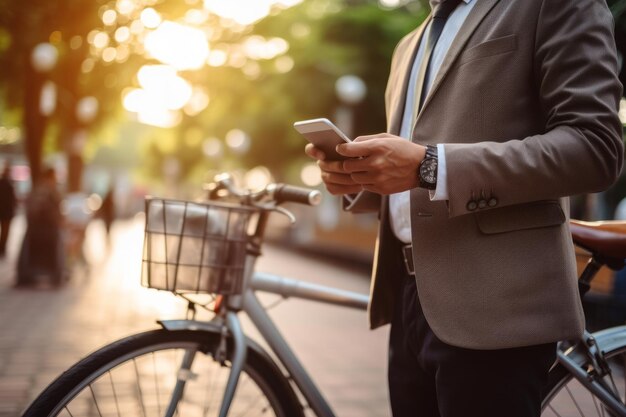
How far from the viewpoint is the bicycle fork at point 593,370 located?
2070mm

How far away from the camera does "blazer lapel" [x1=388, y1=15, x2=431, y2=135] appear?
2023mm

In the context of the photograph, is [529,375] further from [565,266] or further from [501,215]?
[501,215]

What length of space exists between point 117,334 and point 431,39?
212 inches

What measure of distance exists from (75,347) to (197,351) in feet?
13.5

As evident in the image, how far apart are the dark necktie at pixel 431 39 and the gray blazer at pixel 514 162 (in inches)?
4.9

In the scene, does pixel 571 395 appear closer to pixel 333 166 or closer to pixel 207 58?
pixel 333 166

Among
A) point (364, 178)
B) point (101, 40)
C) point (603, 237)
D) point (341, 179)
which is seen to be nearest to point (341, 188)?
point (341, 179)

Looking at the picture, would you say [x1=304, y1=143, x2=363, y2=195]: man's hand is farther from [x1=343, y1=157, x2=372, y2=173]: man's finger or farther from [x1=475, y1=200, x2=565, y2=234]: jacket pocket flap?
[x1=475, y1=200, x2=565, y2=234]: jacket pocket flap

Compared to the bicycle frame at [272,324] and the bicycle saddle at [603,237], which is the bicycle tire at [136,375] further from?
the bicycle saddle at [603,237]

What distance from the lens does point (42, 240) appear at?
33.8 ft

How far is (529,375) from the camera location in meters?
1.65

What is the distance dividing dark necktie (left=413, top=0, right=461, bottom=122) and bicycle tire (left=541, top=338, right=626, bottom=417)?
34.4 inches

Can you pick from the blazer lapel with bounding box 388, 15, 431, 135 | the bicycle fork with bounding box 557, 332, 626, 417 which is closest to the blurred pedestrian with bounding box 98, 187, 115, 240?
the blazer lapel with bounding box 388, 15, 431, 135

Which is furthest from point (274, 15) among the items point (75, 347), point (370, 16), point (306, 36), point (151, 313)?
point (75, 347)
